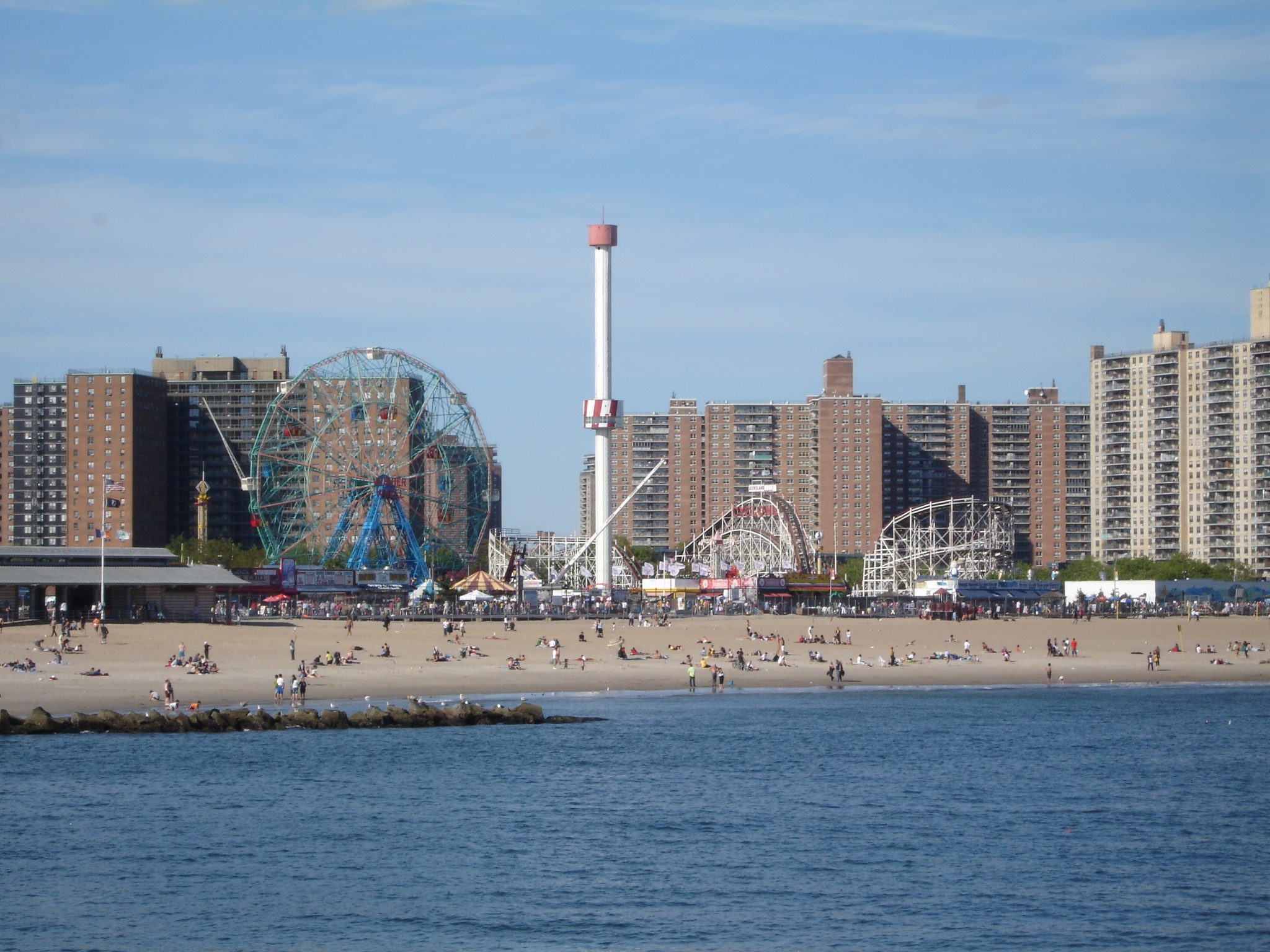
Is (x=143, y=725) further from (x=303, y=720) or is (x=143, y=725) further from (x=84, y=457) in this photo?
(x=84, y=457)

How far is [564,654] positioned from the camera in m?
73.8

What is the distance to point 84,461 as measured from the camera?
559ft

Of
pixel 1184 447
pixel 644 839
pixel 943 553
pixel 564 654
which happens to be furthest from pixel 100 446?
pixel 644 839

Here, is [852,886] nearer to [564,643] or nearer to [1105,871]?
[1105,871]

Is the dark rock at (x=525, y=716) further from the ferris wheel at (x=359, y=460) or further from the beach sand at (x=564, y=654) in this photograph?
the ferris wheel at (x=359, y=460)

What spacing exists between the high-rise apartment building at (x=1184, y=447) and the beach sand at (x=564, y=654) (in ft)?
249

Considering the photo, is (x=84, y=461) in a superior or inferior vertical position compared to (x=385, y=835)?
superior

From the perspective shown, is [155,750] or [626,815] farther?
[155,750]

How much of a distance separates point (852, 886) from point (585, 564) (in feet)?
401

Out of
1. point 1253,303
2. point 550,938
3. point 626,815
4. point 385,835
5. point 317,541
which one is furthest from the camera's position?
point 1253,303

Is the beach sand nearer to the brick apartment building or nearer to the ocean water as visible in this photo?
the ocean water

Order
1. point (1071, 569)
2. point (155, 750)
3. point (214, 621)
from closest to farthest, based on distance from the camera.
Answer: point (155, 750) → point (214, 621) → point (1071, 569)

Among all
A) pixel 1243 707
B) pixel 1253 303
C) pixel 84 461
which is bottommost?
pixel 1243 707

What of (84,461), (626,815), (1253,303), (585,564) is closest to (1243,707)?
(626,815)
